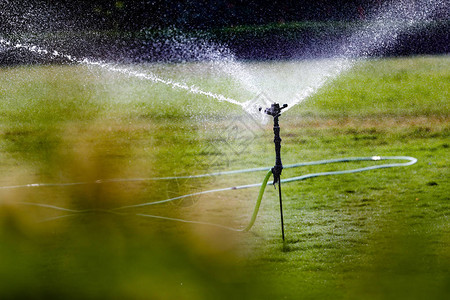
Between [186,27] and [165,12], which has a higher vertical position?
[165,12]

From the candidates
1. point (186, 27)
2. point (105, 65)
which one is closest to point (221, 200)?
point (105, 65)

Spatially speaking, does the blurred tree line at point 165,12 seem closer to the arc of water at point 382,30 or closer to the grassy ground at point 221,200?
the arc of water at point 382,30

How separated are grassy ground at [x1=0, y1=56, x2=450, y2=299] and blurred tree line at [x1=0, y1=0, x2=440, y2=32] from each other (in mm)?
3240

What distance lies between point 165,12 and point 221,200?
7.80 metres

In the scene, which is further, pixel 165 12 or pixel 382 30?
pixel 165 12

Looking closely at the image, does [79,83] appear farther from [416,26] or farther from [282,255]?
[416,26]

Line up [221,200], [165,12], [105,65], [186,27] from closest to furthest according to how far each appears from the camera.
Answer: [221,200] < [105,65] < [186,27] < [165,12]

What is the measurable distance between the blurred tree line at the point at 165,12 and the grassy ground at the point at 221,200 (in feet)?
10.6

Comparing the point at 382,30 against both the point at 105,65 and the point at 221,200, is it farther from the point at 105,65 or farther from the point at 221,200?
the point at 221,200

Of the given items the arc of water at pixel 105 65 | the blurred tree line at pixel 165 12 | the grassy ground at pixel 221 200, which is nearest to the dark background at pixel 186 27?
the blurred tree line at pixel 165 12

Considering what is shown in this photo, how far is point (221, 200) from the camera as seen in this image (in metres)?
4.11

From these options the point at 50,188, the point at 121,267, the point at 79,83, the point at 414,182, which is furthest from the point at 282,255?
the point at 79,83

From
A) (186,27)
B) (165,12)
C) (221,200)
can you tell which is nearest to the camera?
(221,200)

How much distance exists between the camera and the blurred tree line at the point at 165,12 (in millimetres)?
10612
